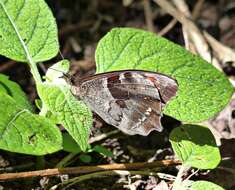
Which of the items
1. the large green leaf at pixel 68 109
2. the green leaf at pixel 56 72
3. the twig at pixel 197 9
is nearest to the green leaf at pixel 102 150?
the large green leaf at pixel 68 109

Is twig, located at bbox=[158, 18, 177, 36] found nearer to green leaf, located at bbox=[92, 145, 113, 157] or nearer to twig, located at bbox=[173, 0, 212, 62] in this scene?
twig, located at bbox=[173, 0, 212, 62]

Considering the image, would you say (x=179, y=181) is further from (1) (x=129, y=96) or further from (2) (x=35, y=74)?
(2) (x=35, y=74)

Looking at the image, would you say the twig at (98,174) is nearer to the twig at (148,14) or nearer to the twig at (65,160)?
the twig at (65,160)

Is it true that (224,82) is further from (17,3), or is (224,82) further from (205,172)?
(17,3)

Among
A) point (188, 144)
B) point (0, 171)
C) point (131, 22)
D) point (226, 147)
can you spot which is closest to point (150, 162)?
point (188, 144)

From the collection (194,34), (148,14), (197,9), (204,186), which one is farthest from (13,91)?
(197,9)
